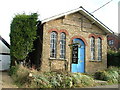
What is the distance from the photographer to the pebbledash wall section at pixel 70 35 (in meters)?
13.5

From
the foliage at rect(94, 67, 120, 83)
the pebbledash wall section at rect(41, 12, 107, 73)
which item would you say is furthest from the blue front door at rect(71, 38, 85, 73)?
the foliage at rect(94, 67, 120, 83)

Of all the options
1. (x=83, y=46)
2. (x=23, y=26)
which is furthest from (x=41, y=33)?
(x=83, y=46)

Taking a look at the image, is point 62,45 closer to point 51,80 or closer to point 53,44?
point 53,44

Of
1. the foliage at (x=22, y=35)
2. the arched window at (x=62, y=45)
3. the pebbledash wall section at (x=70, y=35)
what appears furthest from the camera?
the arched window at (x=62, y=45)

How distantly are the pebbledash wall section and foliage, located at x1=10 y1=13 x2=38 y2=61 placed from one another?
1227 mm

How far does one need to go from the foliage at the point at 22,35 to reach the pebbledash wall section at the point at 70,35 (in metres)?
1.23

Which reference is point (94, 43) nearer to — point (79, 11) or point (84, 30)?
point (84, 30)

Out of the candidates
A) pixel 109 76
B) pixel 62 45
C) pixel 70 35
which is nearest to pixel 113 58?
pixel 109 76

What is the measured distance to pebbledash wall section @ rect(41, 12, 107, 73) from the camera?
44.2ft

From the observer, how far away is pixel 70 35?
48.0ft

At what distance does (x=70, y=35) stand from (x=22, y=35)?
14.6 ft

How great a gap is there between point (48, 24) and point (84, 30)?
3723mm

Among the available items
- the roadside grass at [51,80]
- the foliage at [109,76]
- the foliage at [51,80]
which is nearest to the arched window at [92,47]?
the foliage at [109,76]

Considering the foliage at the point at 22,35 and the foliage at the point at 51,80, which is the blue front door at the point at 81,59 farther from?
the foliage at the point at 22,35
